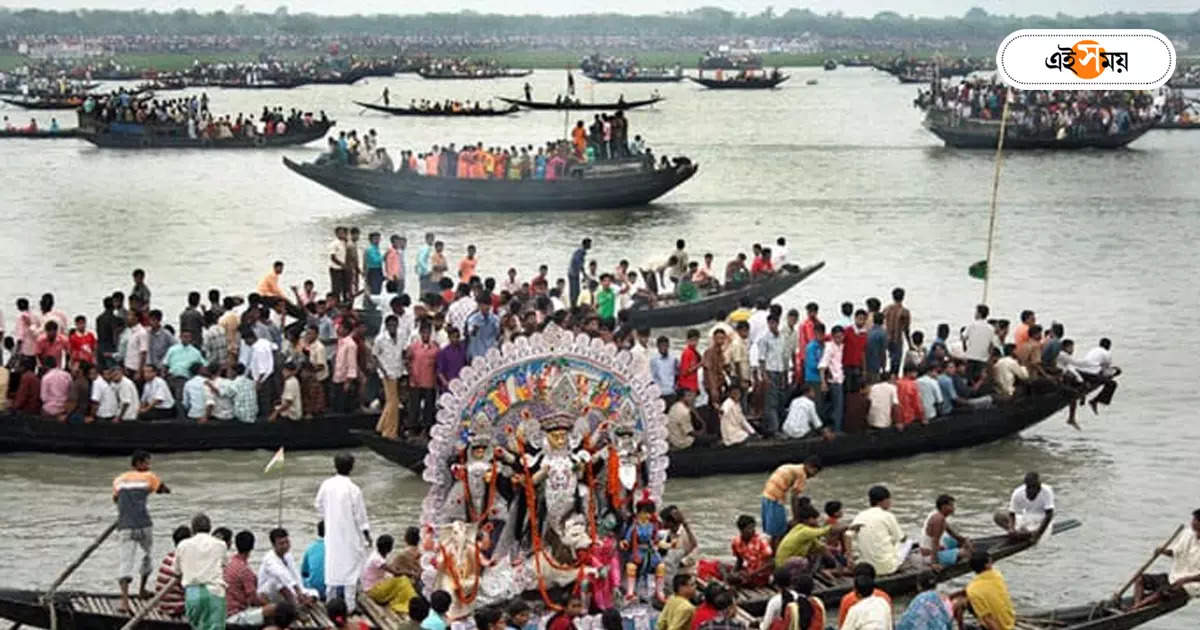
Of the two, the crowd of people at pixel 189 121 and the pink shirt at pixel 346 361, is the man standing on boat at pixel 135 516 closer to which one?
the pink shirt at pixel 346 361

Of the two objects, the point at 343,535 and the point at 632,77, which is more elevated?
the point at 343,535

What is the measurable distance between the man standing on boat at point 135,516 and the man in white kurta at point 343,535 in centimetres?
121

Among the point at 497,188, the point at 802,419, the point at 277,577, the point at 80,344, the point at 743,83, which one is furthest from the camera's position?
the point at 743,83

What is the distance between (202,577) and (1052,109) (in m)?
41.6

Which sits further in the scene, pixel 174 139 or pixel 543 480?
pixel 174 139

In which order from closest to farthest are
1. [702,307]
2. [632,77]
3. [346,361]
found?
Answer: [346,361]
[702,307]
[632,77]

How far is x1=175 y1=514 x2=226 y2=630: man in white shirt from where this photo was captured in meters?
10.2

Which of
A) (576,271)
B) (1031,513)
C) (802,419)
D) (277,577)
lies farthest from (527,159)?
(277,577)

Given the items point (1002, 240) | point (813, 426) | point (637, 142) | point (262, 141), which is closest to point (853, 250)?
point (1002, 240)

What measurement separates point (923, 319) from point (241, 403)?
10.8 m

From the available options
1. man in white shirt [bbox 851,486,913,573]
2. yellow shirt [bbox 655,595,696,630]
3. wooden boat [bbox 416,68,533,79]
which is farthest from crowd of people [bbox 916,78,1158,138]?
wooden boat [bbox 416,68,533,79]

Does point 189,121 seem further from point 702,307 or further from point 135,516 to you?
point 135,516

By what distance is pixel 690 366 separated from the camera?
14906 mm

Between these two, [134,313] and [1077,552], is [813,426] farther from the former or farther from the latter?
[134,313]
